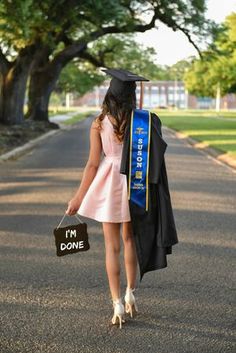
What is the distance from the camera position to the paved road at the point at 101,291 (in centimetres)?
412

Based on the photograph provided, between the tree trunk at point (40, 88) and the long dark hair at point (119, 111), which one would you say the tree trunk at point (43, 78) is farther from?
the long dark hair at point (119, 111)

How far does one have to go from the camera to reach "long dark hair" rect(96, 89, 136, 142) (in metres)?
4.28

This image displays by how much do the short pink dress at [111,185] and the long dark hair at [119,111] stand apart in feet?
0.12

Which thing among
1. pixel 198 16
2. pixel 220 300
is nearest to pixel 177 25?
pixel 198 16

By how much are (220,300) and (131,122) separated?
5.56 ft

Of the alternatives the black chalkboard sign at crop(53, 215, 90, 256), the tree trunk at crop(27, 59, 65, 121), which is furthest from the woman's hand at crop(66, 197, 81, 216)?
the tree trunk at crop(27, 59, 65, 121)

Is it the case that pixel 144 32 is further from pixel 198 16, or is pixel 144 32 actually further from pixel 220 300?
pixel 220 300

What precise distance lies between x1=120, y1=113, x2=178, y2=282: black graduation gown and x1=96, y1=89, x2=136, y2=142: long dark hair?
3.1 inches

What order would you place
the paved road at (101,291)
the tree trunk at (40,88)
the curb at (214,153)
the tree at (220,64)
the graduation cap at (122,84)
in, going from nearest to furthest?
the paved road at (101,291) → the graduation cap at (122,84) → the curb at (214,153) → the tree at (220,64) → the tree trunk at (40,88)

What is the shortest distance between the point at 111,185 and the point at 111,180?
3cm

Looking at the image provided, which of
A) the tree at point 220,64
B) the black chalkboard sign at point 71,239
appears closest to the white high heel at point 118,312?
the black chalkboard sign at point 71,239

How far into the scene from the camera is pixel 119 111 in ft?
14.1

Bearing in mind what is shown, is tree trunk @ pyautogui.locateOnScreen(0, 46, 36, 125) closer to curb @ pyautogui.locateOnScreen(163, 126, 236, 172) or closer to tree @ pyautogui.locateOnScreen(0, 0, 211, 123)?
tree @ pyautogui.locateOnScreen(0, 0, 211, 123)

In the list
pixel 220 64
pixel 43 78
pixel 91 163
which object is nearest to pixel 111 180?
pixel 91 163
